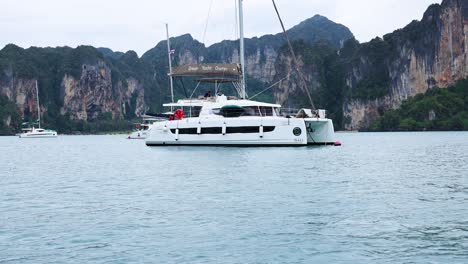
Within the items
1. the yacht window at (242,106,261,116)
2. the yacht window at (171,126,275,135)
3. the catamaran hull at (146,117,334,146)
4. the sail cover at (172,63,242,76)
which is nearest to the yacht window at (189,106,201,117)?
the catamaran hull at (146,117,334,146)

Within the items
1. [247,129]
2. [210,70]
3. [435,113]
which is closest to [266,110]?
[247,129]

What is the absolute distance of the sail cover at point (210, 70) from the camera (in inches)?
2029

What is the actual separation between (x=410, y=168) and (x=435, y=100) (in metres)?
137

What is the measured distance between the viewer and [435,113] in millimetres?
155375

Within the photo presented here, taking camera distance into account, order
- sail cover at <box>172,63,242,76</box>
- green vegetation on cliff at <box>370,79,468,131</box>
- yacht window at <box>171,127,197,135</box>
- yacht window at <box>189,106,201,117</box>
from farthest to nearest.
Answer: green vegetation on cliff at <box>370,79,468,131</box>
sail cover at <box>172,63,242,76</box>
yacht window at <box>189,106,201,117</box>
yacht window at <box>171,127,197,135</box>

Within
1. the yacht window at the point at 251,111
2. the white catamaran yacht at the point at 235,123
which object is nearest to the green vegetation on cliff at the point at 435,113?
the white catamaran yacht at the point at 235,123

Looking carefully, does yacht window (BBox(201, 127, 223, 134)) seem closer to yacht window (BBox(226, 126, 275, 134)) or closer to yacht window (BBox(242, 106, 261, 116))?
yacht window (BBox(226, 126, 275, 134))

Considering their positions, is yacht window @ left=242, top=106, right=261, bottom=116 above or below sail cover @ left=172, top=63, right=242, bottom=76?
below

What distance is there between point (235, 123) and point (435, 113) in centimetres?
12215

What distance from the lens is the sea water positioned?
466 inches

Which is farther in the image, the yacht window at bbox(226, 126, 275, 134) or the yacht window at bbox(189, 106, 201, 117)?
the yacht window at bbox(189, 106, 201, 117)

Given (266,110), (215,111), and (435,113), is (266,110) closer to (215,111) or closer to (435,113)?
(215,111)

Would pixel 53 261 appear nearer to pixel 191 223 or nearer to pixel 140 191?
pixel 191 223

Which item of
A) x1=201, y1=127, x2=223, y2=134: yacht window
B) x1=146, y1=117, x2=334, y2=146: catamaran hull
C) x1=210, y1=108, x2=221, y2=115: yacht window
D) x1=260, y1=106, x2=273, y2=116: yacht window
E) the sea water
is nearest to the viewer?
the sea water
